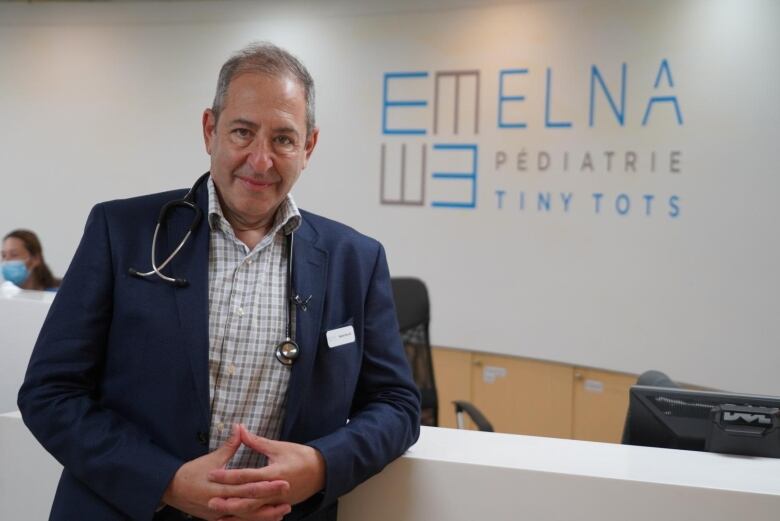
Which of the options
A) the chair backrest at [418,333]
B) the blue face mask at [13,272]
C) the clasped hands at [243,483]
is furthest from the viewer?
the chair backrest at [418,333]

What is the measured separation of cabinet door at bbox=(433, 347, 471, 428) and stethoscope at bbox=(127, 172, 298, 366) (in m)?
3.77

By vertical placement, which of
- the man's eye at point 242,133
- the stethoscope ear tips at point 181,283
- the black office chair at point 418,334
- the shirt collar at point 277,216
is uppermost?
the man's eye at point 242,133

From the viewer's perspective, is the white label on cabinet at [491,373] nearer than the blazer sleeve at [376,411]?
No

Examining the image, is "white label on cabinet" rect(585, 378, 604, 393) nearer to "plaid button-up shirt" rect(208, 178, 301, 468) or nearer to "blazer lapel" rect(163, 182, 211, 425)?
"plaid button-up shirt" rect(208, 178, 301, 468)

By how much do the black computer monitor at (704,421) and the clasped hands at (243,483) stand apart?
92 cm

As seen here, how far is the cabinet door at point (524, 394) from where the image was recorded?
4.91m

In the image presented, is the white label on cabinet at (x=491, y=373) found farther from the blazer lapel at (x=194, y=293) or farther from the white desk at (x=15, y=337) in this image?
the blazer lapel at (x=194, y=293)

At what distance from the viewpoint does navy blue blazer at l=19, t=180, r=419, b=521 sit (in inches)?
54.9

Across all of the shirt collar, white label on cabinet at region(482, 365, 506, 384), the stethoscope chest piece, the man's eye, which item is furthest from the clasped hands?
white label on cabinet at region(482, 365, 506, 384)

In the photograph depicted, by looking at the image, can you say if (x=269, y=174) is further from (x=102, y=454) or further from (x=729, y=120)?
→ (x=729, y=120)

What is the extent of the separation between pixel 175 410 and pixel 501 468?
62 centimetres

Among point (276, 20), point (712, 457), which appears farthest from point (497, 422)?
point (712, 457)

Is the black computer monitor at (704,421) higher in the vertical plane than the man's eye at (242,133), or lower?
lower

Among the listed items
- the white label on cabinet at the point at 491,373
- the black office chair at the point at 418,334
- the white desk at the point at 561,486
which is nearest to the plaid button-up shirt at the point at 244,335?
the white desk at the point at 561,486
